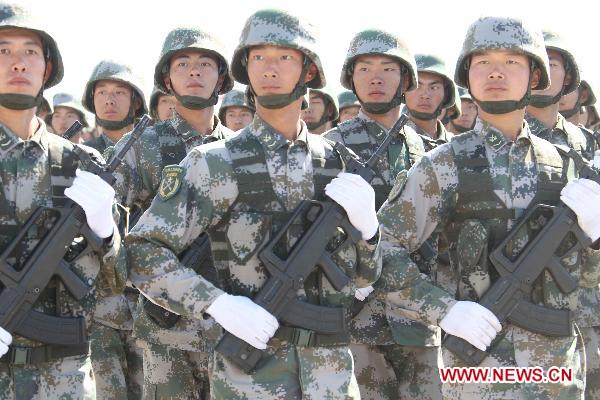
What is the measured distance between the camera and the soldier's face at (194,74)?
25.8 feet

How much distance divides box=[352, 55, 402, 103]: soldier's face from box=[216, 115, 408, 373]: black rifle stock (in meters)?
2.55

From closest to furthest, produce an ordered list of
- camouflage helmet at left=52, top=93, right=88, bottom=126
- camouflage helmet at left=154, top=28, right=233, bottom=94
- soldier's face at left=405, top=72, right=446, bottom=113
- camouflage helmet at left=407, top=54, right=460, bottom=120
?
camouflage helmet at left=154, top=28, right=233, bottom=94 → soldier's face at left=405, top=72, right=446, bottom=113 → camouflage helmet at left=407, top=54, right=460, bottom=120 → camouflage helmet at left=52, top=93, right=88, bottom=126

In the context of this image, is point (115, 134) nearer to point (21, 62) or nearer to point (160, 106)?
point (160, 106)

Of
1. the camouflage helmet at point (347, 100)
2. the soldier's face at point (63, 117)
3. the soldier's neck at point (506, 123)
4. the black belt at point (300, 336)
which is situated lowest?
the soldier's face at point (63, 117)

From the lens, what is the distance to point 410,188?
5.74m

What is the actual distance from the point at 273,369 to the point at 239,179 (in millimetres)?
989

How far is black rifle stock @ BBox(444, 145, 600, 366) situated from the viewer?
545cm

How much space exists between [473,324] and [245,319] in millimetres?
1201

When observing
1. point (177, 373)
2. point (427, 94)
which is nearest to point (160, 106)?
point (427, 94)

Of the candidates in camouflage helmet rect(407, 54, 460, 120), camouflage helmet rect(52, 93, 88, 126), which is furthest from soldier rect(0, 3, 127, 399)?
camouflage helmet rect(52, 93, 88, 126)

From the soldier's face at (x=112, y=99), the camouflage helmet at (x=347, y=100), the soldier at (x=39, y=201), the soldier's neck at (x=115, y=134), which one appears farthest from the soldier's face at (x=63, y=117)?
the soldier at (x=39, y=201)

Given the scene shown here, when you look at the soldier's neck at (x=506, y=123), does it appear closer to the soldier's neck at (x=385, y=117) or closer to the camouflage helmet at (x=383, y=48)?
the soldier's neck at (x=385, y=117)

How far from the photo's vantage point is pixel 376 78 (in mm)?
7953

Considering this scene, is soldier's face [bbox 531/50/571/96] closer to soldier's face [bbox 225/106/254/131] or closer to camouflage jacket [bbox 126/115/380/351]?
camouflage jacket [bbox 126/115/380/351]
